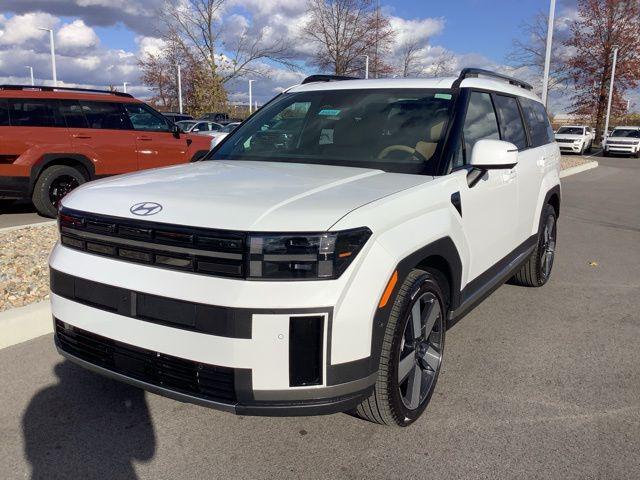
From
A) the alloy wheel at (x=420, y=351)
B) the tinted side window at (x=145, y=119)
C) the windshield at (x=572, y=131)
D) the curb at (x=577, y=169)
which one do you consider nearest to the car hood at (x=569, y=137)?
the windshield at (x=572, y=131)

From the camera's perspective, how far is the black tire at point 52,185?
866 centimetres

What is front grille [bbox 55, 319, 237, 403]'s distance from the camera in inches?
96.0

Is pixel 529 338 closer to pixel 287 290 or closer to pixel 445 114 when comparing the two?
pixel 445 114

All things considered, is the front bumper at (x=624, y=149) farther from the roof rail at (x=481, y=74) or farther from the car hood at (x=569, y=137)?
the roof rail at (x=481, y=74)

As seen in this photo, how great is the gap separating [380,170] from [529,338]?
1.98 m

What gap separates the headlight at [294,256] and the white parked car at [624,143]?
32530 millimetres

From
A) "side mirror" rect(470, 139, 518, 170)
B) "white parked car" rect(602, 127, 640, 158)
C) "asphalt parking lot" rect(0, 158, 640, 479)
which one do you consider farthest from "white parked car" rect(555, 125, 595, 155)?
"side mirror" rect(470, 139, 518, 170)

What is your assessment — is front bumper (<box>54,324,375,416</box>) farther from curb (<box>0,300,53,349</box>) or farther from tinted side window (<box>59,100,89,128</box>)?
tinted side window (<box>59,100,89,128</box>)

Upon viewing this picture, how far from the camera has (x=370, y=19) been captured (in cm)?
3291

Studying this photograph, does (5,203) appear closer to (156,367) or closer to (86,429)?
(86,429)

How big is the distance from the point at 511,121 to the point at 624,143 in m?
29.6

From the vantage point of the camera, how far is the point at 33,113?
8.64 meters

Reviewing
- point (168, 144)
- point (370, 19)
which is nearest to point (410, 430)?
point (168, 144)

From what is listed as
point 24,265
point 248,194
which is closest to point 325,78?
point 248,194
